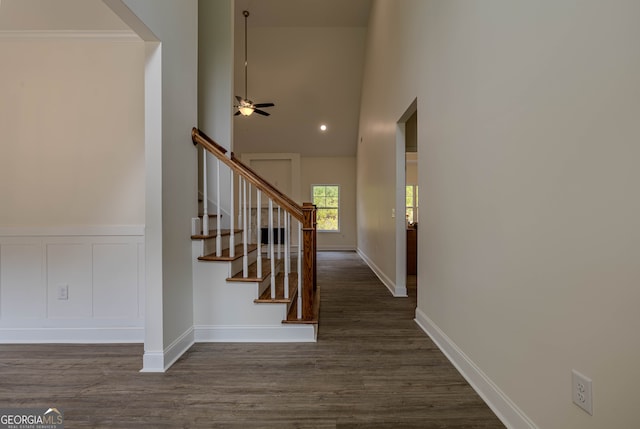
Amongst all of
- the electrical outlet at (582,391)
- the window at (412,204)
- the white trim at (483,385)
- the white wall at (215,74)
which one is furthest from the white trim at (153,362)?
the window at (412,204)

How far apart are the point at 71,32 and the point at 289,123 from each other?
5.40 m

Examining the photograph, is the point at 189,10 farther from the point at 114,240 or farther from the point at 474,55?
the point at 474,55

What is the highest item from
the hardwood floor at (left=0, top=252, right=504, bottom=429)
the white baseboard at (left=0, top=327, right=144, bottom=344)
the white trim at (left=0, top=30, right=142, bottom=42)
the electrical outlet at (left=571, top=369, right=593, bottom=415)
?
the white trim at (left=0, top=30, right=142, bottom=42)

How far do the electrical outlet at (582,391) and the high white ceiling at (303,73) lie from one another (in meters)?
6.43

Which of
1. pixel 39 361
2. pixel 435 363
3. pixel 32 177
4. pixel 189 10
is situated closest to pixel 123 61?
pixel 189 10

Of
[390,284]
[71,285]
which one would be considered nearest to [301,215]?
[71,285]

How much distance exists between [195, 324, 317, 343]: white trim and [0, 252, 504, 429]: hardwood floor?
0.07 m

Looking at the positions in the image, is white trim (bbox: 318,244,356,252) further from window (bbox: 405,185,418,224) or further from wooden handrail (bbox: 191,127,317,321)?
wooden handrail (bbox: 191,127,317,321)

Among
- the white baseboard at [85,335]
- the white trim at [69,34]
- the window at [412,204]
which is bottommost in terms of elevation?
the white baseboard at [85,335]

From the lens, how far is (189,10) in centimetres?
240

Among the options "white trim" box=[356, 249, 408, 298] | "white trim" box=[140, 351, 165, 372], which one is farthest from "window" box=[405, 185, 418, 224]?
"white trim" box=[140, 351, 165, 372]

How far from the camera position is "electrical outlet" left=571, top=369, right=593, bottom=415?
1079 millimetres

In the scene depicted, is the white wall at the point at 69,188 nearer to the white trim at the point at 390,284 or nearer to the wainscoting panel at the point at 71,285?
the wainscoting panel at the point at 71,285

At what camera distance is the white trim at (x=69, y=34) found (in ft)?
7.87
